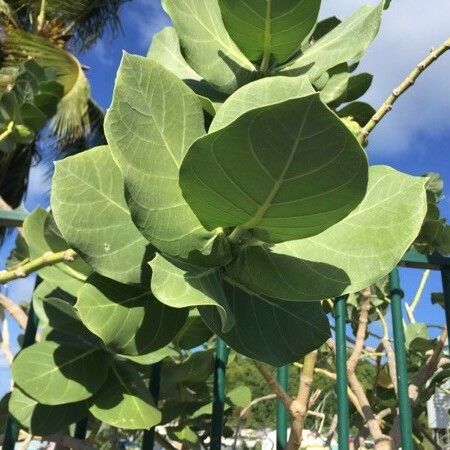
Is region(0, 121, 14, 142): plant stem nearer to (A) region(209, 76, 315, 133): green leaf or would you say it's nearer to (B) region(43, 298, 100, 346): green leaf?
(B) region(43, 298, 100, 346): green leaf

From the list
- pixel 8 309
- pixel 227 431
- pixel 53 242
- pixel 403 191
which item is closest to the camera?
pixel 403 191

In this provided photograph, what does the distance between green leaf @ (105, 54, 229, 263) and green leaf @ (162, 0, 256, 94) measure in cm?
13

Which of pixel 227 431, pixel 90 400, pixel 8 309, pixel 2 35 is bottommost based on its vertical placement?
pixel 2 35

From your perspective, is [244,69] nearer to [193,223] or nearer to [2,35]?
[193,223]

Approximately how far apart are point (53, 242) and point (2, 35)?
9.24 metres

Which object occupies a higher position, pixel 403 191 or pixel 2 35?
pixel 403 191

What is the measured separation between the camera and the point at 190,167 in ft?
1.39

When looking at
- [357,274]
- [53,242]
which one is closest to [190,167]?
[357,274]

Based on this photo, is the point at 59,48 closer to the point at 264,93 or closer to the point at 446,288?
the point at 446,288

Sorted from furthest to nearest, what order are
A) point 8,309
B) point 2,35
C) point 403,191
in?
1. point 2,35
2. point 8,309
3. point 403,191

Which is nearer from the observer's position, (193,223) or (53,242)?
(193,223)

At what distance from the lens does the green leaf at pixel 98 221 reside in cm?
53

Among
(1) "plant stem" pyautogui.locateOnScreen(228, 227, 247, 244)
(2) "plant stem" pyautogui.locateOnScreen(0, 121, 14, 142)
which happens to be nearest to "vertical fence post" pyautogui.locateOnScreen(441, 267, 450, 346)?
(1) "plant stem" pyautogui.locateOnScreen(228, 227, 247, 244)

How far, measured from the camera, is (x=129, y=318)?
57 cm
